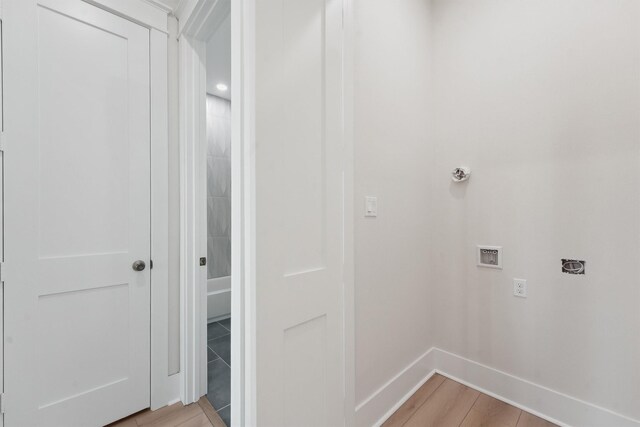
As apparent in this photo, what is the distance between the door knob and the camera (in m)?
1.58

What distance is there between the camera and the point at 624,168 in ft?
4.51

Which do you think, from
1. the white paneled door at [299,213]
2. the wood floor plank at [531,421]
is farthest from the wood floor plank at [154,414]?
the wood floor plank at [531,421]

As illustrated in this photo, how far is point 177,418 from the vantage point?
1.60 m

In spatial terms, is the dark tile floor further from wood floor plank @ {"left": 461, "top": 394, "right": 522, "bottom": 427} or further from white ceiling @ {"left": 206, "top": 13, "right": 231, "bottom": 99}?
white ceiling @ {"left": 206, "top": 13, "right": 231, "bottom": 99}

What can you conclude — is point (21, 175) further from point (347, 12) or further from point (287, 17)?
point (347, 12)

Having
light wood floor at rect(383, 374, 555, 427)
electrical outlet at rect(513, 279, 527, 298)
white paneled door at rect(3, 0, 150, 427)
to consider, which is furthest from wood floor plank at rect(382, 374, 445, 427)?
white paneled door at rect(3, 0, 150, 427)

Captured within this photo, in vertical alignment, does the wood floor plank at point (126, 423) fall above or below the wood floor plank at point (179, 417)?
above

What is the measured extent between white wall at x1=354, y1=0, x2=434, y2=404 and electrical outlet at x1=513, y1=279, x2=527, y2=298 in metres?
0.53

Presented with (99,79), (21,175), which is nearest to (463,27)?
(99,79)

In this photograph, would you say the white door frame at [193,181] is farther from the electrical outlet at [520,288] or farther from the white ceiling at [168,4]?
the electrical outlet at [520,288]

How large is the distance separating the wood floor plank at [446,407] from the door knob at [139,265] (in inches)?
70.1

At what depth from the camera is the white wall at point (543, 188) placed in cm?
138

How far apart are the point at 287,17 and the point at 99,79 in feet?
3.75

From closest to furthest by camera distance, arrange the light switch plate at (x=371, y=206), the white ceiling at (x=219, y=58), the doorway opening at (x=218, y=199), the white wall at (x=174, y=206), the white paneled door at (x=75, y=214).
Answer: the white paneled door at (x=75, y=214), the light switch plate at (x=371, y=206), the white wall at (x=174, y=206), the white ceiling at (x=219, y=58), the doorway opening at (x=218, y=199)
